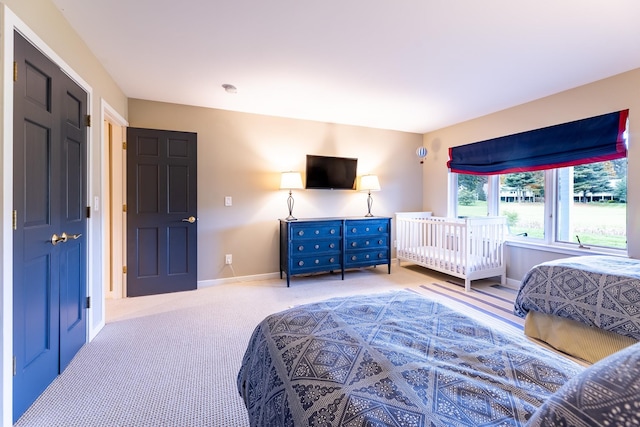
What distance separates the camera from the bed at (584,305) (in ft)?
6.07

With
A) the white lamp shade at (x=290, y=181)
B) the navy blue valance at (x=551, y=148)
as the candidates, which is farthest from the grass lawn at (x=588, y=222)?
the white lamp shade at (x=290, y=181)

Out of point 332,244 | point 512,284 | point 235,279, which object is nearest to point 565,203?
point 512,284

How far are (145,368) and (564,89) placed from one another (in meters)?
4.74

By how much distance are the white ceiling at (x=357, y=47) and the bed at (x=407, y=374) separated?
1895 millimetres

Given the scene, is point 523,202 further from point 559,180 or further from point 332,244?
point 332,244

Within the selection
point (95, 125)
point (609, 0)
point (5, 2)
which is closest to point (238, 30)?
point (5, 2)

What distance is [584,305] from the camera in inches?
79.1

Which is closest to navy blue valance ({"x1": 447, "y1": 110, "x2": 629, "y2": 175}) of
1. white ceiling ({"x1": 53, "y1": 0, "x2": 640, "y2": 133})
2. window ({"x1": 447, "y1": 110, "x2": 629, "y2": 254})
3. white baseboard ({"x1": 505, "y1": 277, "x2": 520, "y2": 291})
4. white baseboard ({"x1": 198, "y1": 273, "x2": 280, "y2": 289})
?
window ({"x1": 447, "y1": 110, "x2": 629, "y2": 254})

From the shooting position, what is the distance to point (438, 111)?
3.91m

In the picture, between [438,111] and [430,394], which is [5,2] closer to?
[430,394]

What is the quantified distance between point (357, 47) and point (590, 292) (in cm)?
247

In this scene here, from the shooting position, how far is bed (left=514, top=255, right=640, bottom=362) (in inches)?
72.8

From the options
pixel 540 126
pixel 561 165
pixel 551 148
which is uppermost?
pixel 540 126

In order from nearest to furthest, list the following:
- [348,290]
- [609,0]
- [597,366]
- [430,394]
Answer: [597,366]
[430,394]
[609,0]
[348,290]
